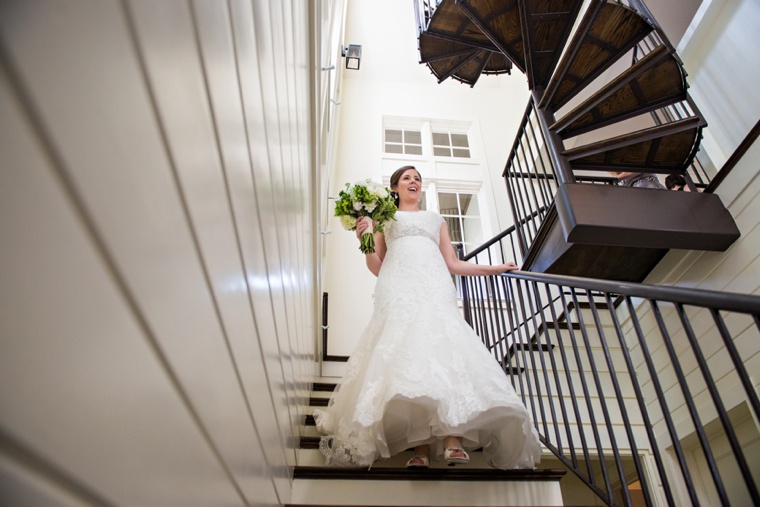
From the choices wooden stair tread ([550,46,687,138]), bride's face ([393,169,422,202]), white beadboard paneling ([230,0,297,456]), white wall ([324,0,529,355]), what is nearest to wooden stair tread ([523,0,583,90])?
wooden stair tread ([550,46,687,138])

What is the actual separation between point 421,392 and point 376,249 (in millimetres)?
1231

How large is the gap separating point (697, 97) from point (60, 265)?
5.05 m

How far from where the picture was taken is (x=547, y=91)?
3.34 metres

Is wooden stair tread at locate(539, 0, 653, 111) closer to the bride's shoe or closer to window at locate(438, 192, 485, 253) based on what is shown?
window at locate(438, 192, 485, 253)

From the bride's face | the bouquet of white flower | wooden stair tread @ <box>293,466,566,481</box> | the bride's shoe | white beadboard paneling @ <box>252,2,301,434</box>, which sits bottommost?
wooden stair tread @ <box>293,466,566,481</box>

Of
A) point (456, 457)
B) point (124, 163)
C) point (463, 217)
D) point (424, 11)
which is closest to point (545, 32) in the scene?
point (424, 11)

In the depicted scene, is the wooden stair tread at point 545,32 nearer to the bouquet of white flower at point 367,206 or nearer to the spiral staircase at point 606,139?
the spiral staircase at point 606,139

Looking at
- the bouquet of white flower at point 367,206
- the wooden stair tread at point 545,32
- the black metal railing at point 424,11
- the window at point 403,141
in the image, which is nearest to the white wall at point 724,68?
the wooden stair tread at point 545,32

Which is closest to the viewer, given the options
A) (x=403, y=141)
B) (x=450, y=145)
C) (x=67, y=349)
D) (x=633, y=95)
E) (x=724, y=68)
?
(x=67, y=349)

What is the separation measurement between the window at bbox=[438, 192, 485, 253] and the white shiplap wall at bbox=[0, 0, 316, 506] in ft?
17.3

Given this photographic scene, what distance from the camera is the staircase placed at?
5.57 ft

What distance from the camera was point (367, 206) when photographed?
2430mm

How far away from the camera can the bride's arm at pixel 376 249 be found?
2404 millimetres

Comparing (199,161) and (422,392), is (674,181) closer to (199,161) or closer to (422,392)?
(422,392)
